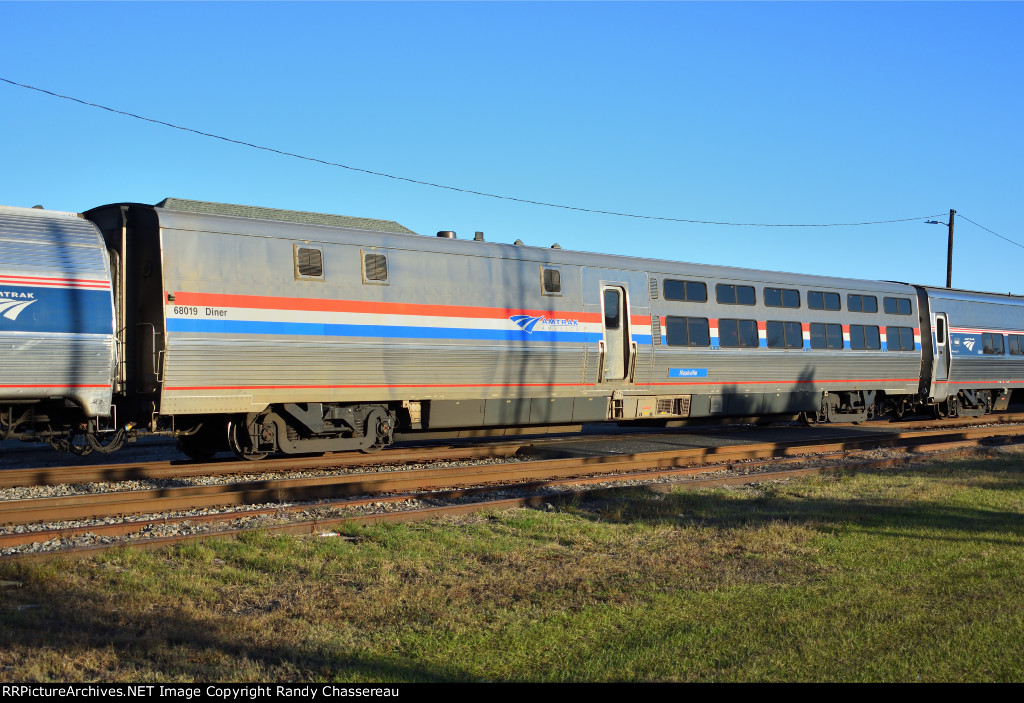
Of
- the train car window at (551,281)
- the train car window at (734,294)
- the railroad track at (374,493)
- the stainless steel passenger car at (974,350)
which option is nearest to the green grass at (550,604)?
the railroad track at (374,493)

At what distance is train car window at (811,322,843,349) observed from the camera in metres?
20.7

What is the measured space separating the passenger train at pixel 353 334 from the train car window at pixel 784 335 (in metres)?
0.08

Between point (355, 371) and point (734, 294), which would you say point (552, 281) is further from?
point (734, 294)

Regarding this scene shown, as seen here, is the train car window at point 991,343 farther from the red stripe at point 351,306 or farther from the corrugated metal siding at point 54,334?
the corrugated metal siding at point 54,334

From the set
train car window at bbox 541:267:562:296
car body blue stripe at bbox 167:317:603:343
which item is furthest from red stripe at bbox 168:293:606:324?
train car window at bbox 541:267:562:296

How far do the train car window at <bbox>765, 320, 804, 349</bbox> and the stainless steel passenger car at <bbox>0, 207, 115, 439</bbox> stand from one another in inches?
546

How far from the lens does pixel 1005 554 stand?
8.05 metres

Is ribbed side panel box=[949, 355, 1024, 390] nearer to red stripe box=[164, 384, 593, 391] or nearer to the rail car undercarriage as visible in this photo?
red stripe box=[164, 384, 593, 391]

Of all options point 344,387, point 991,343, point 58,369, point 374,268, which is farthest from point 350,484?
point 991,343

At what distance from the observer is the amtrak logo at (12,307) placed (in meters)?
10.7

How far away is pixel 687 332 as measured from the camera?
18156mm

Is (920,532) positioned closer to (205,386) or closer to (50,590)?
(50,590)

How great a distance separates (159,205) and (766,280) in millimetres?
13043

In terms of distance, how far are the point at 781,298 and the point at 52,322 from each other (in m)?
15.1
